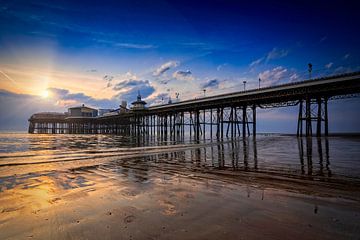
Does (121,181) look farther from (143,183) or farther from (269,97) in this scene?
(269,97)

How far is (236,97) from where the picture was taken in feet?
165

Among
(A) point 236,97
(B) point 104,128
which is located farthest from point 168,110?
(B) point 104,128

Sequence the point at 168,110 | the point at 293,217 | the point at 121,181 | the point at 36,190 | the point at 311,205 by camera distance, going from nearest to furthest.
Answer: the point at 293,217
the point at 311,205
the point at 36,190
the point at 121,181
the point at 168,110

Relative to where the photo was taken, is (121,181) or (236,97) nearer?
(121,181)

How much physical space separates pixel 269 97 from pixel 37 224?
4702 cm

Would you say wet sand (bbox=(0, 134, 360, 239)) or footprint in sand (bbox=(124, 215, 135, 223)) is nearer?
wet sand (bbox=(0, 134, 360, 239))

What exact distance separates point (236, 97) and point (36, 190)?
49029 millimetres

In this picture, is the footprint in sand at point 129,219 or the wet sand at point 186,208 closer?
the wet sand at point 186,208

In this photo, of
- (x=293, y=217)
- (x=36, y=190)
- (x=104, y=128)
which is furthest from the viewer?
(x=104, y=128)

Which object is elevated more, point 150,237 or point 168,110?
point 168,110

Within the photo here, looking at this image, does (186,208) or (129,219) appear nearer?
(129,219)

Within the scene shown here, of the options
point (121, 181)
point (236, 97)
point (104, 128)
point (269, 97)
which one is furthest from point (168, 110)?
point (104, 128)

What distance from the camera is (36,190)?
5863 millimetres

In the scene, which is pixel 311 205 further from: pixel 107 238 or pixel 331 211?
pixel 107 238
